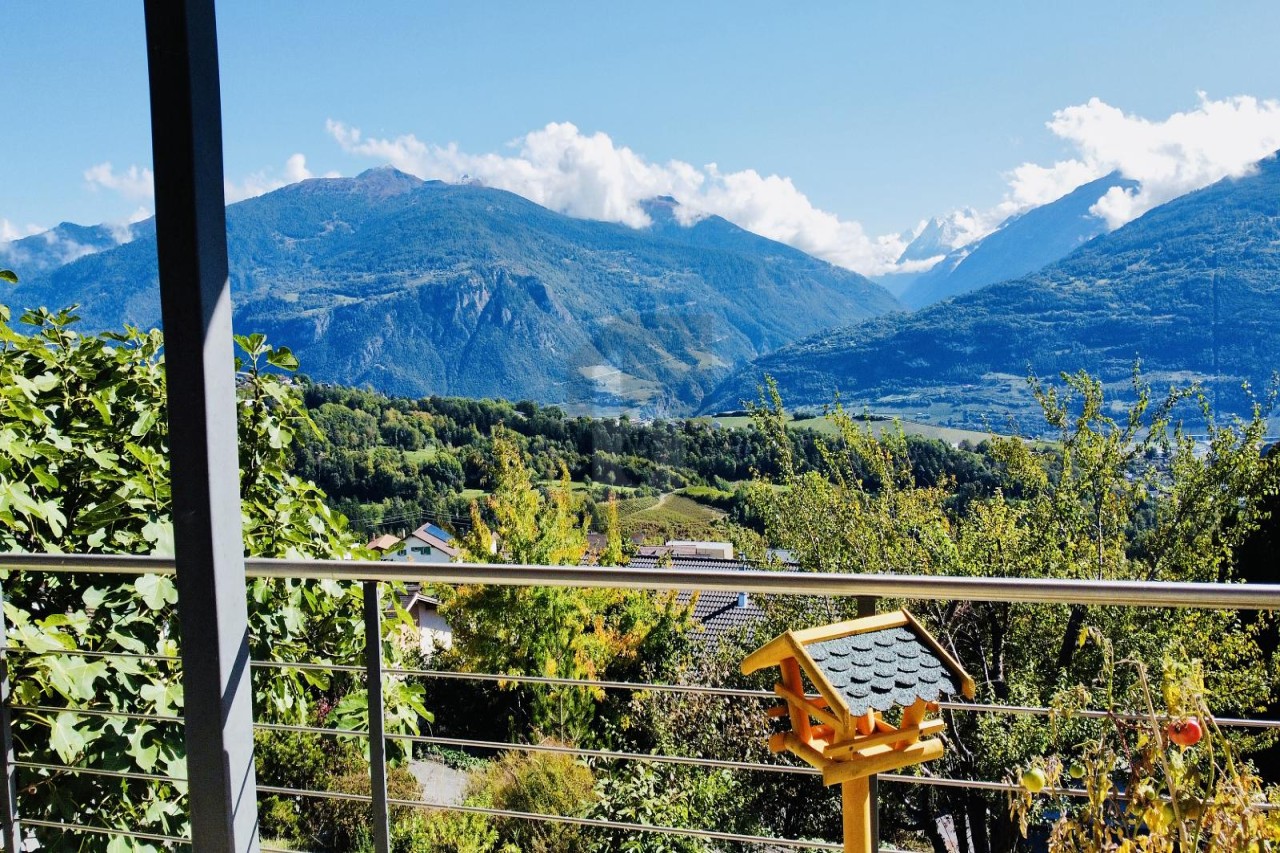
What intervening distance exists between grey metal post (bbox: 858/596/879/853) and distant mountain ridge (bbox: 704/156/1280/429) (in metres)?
10.9

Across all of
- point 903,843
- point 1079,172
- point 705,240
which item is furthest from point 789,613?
point 1079,172

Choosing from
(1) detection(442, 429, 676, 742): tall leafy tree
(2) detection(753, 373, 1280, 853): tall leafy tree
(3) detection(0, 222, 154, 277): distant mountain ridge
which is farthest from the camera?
(1) detection(442, 429, 676, 742): tall leafy tree

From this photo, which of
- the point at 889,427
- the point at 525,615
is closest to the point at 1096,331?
the point at 889,427

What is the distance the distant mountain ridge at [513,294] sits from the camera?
11.0 m

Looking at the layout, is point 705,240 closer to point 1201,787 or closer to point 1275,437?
point 1275,437

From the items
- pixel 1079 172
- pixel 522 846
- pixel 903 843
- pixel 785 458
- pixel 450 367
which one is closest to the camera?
pixel 522 846

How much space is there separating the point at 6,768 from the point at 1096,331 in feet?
45.3

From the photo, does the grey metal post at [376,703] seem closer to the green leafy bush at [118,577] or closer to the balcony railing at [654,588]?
the balcony railing at [654,588]

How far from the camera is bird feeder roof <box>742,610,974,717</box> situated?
0.95 m

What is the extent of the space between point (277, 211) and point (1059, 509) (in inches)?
439

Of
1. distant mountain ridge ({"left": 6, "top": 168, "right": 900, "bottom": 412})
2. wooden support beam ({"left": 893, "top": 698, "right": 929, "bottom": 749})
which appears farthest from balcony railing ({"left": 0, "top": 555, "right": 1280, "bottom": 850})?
distant mountain ridge ({"left": 6, "top": 168, "right": 900, "bottom": 412})

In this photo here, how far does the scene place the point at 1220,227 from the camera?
43.7ft

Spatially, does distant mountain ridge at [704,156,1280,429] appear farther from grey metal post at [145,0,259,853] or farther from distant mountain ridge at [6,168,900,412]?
grey metal post at [145,0,259,853]

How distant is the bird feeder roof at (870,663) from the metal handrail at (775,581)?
0.33 feet
